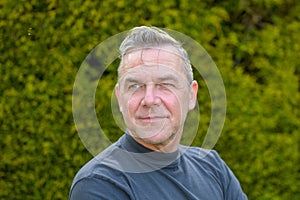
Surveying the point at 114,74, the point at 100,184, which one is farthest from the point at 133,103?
the point at 114,74

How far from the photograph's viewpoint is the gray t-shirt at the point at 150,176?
201 centimetres

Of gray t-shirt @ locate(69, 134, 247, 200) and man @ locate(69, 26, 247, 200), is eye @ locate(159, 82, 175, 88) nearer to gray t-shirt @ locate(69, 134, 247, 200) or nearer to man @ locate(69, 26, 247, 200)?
man @ locate(69, 26, 247, 200)

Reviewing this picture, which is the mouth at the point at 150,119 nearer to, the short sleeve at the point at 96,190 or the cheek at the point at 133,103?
the cheek at the point at 133,103

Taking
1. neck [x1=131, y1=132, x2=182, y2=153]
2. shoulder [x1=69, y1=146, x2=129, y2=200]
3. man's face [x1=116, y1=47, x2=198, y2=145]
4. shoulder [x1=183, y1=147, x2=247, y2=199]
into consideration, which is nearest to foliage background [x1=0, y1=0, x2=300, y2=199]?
shoulder [x1=183, y1=147, x2=247, y2=199]

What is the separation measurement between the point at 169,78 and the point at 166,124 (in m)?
0.17

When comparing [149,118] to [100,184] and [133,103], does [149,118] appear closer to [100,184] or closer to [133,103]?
[133,103]

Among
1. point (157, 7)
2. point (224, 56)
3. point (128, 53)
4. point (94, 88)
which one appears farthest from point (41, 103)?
point (128, 53)

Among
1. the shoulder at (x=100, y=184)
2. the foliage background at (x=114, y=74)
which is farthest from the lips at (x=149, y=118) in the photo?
the foliage background at (x=114, y=74)

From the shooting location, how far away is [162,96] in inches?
84.2

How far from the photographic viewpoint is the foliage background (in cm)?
360

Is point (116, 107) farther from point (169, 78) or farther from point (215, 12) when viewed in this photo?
point (215, 12)

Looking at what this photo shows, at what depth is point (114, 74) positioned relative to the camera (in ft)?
12.0

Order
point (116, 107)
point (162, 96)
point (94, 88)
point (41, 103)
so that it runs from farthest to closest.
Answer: point (41, 103), point (94, 88), point (116, 107), point (162, 96)

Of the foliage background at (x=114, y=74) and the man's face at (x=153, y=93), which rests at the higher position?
the man's face at (x=153, y=93)
